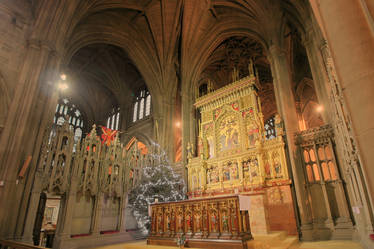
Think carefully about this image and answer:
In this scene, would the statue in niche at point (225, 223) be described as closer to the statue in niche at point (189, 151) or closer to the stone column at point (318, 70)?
the stone column at point (318, 70)

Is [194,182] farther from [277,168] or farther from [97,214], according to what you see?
[97,214]

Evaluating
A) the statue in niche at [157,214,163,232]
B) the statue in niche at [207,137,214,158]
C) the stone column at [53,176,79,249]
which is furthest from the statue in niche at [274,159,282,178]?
the stone column at [53,176,79,249]

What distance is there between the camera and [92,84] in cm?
2311

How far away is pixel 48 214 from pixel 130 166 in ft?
20.0

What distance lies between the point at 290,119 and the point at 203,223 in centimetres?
686

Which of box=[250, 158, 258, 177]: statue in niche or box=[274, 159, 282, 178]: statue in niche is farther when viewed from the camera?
box=[250, 158, 258, 177]: statue in niche

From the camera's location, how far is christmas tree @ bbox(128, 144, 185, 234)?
1059 cm

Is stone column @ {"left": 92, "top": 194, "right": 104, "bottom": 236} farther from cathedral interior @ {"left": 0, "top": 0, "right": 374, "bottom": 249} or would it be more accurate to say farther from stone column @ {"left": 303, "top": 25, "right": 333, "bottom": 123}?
stone column @ {"left": 303, "top": 25, "right": 333, "bottom": 123}

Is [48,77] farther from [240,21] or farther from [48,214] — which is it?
[240,21]

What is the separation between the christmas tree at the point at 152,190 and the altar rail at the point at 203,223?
278 cm

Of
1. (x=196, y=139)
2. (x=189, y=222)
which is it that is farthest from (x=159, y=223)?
(x=196, y=139)

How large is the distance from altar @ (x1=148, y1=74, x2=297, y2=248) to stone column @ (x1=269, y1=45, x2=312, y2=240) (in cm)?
33

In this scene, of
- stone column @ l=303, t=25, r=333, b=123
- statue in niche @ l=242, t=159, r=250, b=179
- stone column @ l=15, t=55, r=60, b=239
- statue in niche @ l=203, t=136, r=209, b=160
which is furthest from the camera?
statue in niche @ l=203, t=136, r=209, b=160

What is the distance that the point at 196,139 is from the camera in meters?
14.9
